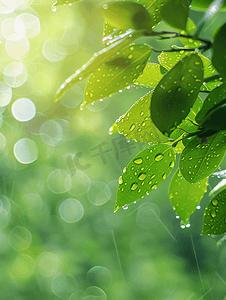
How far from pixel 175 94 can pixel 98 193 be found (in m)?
4.74

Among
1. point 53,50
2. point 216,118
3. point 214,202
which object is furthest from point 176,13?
point 53,50

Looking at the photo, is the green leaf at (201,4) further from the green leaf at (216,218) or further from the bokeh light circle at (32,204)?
the bokeh light circle at (32,204)

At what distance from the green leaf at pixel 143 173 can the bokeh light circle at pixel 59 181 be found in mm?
4560

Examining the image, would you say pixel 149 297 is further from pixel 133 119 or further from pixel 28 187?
pixel 133 119

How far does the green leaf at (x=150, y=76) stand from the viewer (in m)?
0.36

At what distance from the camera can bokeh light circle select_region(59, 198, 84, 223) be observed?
4.82m

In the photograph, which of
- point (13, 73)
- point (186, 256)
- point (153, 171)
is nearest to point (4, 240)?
point (13, 73)

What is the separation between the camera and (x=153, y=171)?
0.34 m

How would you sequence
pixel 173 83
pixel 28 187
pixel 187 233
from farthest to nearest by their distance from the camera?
1. pixel 187 233
2. pixel 28 187
3. pixel 173 83

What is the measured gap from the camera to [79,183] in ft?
16.0

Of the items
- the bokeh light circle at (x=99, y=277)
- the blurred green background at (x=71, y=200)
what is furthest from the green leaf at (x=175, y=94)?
the bokeh light circle at (x=99, y=277)

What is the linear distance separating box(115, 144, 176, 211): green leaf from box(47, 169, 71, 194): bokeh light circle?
4.56 metres

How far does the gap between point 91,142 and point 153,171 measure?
4678 mm

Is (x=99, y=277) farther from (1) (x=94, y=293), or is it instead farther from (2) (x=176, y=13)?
(2) (x=176, y=13)
